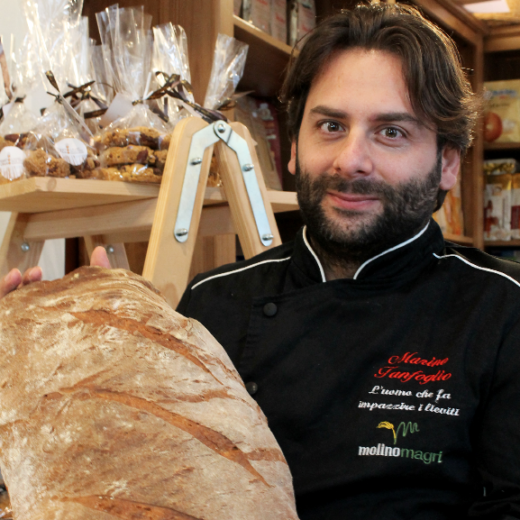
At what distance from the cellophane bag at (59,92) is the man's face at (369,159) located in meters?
0.48

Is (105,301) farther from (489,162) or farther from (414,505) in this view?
(489,162)

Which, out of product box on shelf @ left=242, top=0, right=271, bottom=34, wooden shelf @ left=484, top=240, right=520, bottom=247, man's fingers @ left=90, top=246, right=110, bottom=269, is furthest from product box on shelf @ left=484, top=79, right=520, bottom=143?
man's fingers @ left=90, top=246, right=110, bottom=269

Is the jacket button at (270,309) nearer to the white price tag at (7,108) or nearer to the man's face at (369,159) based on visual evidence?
the man's face at (369,159)

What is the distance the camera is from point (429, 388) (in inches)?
34.9

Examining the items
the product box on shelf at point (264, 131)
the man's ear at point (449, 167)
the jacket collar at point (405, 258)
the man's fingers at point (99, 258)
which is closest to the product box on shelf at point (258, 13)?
the product box on shelf at point (264, 131)

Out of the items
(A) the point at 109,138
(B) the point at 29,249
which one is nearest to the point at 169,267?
(A) the point at 109,138

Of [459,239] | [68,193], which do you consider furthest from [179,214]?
[459,239]

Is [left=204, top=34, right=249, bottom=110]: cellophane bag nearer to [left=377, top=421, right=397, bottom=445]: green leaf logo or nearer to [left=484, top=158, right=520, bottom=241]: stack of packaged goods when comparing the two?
[left=377, top=421, right=397, bottom=445]: green leaf logo

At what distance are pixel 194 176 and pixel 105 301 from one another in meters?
0.61

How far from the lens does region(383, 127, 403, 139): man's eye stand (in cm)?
107

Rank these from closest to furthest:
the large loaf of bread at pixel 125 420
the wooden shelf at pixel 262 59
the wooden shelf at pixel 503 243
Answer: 1. the large loaf of bread at pixel 125 420
2. the wooden shelf at pixel 262 59
3. the wooden shelf at pixel 503 243

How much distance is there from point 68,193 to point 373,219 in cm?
57

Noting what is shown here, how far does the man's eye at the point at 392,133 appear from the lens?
107 cm

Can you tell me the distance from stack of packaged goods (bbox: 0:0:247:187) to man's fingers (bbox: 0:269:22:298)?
43 cm
